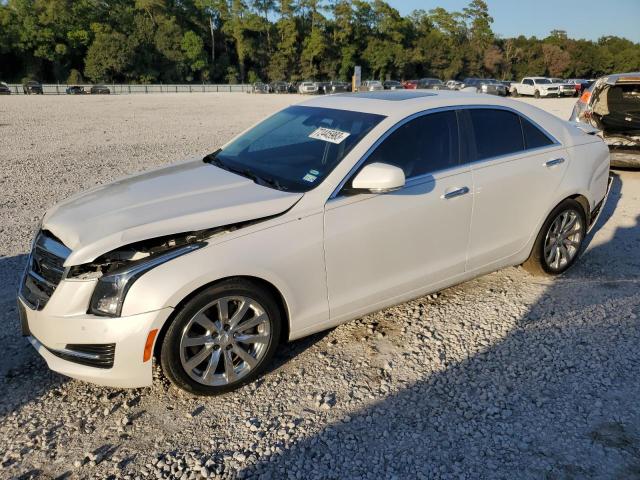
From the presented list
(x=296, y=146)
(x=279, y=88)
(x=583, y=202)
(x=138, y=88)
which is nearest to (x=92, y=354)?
(x=296, y=146)

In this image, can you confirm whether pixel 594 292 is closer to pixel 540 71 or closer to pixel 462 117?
pixel 462 117

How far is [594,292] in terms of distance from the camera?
4.52 metres

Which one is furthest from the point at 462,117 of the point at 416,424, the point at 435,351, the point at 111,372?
the point at 111,372

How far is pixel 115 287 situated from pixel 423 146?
2259 mm

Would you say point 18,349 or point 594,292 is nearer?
point 18,349

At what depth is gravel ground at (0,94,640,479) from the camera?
8.68 feet

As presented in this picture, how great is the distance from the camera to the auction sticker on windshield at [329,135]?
3643 mm

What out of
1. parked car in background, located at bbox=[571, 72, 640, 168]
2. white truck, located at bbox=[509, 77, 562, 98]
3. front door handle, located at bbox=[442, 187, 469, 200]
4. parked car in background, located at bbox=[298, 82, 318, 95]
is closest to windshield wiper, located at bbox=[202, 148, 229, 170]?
front door handle, located at bbox=[442, 187, 469, 200]

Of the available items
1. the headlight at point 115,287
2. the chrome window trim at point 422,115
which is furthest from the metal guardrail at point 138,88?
the headlight at point 115,287

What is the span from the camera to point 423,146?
374 cm

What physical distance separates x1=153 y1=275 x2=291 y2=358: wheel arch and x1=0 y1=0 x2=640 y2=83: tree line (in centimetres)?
8442

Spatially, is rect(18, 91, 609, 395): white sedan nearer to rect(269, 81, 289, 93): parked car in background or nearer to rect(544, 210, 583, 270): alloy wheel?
rect(544, 210, 583, 270): alloy wheel

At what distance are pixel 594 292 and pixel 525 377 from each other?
164 cm

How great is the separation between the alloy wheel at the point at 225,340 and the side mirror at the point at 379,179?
975 mm
